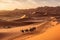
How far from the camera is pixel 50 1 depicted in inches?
98.7

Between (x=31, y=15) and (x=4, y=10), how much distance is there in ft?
1.19

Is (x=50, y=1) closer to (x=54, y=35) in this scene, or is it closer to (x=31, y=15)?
(x=31, y=15)

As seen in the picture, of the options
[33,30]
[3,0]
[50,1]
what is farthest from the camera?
[50,1]

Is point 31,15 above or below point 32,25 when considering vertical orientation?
above

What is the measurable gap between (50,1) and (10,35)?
0.81 metres

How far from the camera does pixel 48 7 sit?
96.5 inches

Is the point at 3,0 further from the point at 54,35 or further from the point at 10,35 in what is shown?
the point at 54,35

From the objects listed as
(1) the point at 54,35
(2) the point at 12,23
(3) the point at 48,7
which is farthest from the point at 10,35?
(3) the point at 48,7

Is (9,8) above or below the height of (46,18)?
above

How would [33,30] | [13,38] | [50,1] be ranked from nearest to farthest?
[13,38] → [33,30] → [50,1]

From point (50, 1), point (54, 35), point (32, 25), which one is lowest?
point (54, 35)

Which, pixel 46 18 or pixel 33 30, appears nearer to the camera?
pixel 33 30

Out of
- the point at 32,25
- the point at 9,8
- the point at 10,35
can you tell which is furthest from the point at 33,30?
the point at 9,8

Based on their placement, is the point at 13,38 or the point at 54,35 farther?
the point at 54,35
